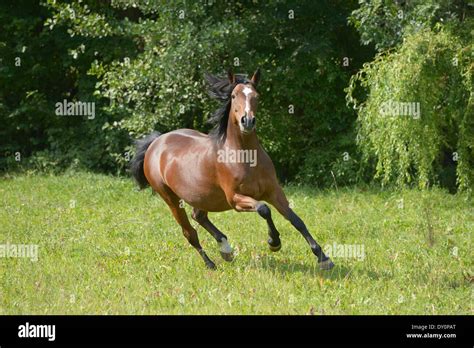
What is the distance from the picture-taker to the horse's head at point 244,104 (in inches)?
283

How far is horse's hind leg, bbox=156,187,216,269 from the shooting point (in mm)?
8462

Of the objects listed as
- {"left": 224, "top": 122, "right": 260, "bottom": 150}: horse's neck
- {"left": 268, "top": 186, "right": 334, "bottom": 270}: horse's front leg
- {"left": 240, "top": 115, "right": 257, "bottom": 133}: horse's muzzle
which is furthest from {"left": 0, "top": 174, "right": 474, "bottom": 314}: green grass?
{"left": 240, "top": 115, "right": 257, "bottom": 133}: horse's muzzle

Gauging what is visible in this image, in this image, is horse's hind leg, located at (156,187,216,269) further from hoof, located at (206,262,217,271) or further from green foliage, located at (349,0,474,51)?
green foliage, located at (349,0,474,51)

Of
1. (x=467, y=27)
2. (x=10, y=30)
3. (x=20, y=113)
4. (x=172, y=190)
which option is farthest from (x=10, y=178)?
(x=467, y=27)

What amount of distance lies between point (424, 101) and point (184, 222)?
13.0 ft

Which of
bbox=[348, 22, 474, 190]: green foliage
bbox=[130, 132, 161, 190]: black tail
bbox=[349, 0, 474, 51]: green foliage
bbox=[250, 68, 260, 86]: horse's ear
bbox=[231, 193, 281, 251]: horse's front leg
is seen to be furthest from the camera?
bbox=[349, 0, 474, 51]: green foliage

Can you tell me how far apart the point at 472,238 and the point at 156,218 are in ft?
15.7

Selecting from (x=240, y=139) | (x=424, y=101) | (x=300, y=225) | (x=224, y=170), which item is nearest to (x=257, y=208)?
(x=300, y=225)

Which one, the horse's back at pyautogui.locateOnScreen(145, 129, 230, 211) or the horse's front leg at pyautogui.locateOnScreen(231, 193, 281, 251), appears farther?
the horse's back at pyautogui.locateOnScreen(145, 129, 230, 211)

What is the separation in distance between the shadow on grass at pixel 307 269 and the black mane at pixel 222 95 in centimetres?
147

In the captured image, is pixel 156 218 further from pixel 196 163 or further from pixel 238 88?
pixel 238 88

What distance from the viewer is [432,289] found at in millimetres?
6809

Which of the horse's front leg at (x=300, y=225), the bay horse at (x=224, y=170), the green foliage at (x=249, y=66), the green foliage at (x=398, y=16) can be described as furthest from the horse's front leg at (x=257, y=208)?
the green foliage at (x=249, y=66)

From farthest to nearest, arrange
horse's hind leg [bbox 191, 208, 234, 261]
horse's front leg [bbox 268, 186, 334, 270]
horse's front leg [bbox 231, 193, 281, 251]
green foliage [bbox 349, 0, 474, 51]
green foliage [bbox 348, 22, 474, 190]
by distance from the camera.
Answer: green foliage [bbox 349, 0, 474, 51], green foliage [bbox 348, 22, 474, 190], horse's hind leg [bbox 191, 208, 234, 261], horse's front leg [bbox 268, 186, 334, 270], horse's front leg [bbox 231, 193, 281, 251]
